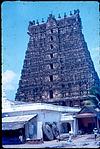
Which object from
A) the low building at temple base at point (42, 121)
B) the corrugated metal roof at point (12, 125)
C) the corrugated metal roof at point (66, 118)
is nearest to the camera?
the corrugated metal roof at point (12, 125)

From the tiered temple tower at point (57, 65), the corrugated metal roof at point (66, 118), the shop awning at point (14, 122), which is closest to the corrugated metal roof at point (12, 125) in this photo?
the shop awning at point (14, 122)

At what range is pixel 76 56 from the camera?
80.1ft

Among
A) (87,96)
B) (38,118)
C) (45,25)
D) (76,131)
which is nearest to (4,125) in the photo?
(38,118)

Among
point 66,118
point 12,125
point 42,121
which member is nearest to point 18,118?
point 12,125

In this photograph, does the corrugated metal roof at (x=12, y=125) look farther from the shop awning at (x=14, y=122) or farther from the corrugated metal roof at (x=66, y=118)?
the corrugated metal roof at (x=66, y=118)

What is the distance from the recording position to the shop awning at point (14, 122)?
13.3 metres

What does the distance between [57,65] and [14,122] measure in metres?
11.6

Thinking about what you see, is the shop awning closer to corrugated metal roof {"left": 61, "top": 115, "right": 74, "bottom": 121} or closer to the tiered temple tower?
corrugated metal roof {"left": 61, "top": 115, "right": 74, "bottom": 121}

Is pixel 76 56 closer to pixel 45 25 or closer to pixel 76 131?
pixel 45 25

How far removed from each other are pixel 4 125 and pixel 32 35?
1373cm

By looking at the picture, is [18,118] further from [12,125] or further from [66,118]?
[66,118]

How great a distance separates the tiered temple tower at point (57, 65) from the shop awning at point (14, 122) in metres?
9.91

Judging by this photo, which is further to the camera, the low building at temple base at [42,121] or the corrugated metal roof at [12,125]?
the low building at temple base at [42,121]

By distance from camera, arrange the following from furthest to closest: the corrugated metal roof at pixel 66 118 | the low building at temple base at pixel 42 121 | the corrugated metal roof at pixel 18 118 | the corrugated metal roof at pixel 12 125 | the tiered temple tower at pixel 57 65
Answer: the tiered temple tower at pixel 57 65
the corrugated metal roof at pixel 66 118
the corrugated metal roof at pixel 18 118
the low building at temple base at pixel 42 121
the corrugated metal roof at pixel 12 125
